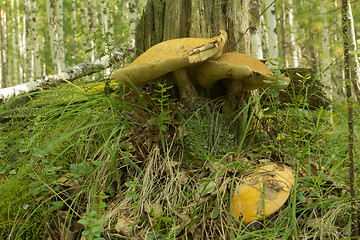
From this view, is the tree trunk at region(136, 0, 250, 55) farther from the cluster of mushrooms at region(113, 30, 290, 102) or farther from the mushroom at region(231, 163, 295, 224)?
the mushroom at region(231, 163, 295, 224)

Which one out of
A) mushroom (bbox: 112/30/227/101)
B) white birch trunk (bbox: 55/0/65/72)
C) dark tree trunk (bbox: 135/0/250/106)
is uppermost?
white birch trunk (bbox: 55/0/65/72)

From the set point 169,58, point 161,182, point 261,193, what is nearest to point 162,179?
point 161,182

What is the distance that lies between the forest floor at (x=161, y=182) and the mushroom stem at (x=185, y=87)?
0.23ft

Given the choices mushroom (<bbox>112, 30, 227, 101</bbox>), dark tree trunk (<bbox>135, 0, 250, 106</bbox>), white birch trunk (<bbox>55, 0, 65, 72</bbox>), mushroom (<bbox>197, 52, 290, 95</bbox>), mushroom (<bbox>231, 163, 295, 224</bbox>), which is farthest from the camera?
white birch trunk (<bbox>55, 0, 65, 72</bbox>)

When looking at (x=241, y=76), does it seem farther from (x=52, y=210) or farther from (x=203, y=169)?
(x=52, y=210)

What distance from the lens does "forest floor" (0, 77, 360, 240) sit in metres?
1.66

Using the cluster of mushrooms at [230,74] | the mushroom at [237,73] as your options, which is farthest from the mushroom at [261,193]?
the mushroom at [237,73]

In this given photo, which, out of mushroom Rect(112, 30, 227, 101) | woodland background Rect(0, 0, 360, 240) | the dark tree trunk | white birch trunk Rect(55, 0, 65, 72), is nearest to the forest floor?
woodland background Rect(0, 0, 360, 240)

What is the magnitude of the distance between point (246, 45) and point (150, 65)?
1.13m

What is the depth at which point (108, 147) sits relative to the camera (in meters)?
1.93

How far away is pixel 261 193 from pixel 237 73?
2.56ft

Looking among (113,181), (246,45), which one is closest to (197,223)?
(113,181)

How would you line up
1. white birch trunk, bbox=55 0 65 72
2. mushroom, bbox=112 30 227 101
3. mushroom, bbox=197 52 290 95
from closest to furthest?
1. mushroom, bbox=112 30 227 101
2. mushroom, bbox=197 52 290 95
3. white birch trunk, bbox=55 0 65 72

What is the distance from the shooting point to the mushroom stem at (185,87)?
211cm
